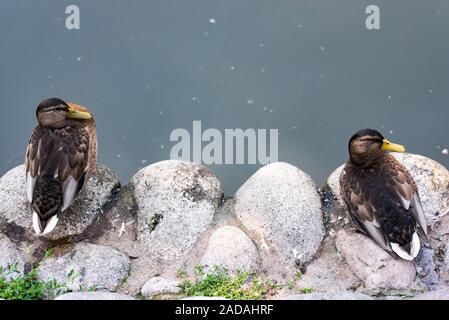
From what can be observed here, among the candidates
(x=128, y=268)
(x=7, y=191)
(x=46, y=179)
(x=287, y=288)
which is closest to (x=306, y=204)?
(x=287, y=288)

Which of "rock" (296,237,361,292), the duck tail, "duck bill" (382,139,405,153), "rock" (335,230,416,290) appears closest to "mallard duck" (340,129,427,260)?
"duck bill" (382,139,405,153)

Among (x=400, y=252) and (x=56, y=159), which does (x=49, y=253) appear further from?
(x=400, y=252)

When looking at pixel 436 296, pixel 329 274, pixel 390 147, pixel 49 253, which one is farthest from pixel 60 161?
pixel 436 296

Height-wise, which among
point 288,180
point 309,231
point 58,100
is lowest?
point 309,231

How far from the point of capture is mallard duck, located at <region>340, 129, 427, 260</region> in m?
6.92

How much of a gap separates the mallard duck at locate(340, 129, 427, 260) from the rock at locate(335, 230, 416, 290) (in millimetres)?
102

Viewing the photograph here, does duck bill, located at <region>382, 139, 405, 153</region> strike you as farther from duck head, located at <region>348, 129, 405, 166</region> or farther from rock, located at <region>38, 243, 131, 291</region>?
rock, located at <region>38, 243, 131, 291</region>

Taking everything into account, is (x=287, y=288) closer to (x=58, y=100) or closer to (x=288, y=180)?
(x=288, y=180)

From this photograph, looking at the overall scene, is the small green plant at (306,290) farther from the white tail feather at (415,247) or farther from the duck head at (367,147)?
the duck head at (367,147)

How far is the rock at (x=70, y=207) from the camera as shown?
7.66 m

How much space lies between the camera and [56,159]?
287 inches

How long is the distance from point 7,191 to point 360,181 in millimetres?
3902
